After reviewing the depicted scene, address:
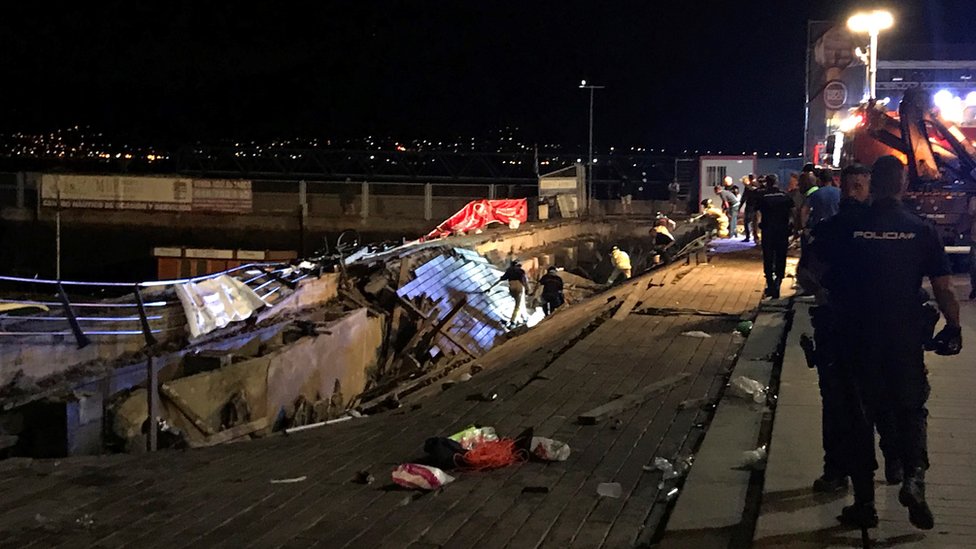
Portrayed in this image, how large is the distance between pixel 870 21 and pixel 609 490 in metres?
14.9

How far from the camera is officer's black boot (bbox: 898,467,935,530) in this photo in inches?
182

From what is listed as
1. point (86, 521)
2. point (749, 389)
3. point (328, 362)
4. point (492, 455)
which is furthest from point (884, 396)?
point (328, 362)

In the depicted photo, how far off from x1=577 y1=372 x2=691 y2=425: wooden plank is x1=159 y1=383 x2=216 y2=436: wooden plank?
4025mm

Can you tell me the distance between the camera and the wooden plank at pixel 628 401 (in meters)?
A: 7.68

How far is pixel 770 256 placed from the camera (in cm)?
1344

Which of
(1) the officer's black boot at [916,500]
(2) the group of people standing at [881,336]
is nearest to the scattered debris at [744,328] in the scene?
(2) the group of people standing at [881,336]

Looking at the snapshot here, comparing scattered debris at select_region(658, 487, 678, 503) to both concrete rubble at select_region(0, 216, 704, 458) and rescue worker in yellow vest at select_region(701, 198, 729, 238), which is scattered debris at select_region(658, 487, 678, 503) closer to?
concrete rubble at select_region(0, 216, 704, 458)

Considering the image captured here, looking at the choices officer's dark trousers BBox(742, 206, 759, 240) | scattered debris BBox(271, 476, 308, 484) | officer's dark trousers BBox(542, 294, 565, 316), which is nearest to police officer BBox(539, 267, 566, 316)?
officer's dark trousers BBox(542, 294, 565, 316)

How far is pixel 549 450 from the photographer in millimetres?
6594

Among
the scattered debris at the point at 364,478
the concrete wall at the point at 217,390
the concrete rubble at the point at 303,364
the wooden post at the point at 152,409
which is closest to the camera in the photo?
the scattered debris at the point at 364,478

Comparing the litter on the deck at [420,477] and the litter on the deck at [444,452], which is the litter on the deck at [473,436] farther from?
the litter on the deck at [420,477]

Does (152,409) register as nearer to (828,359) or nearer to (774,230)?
(828,359)

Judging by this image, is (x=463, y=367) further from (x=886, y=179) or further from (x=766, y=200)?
(x=886, y=179)

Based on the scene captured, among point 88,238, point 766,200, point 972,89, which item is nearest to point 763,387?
point 766,200
